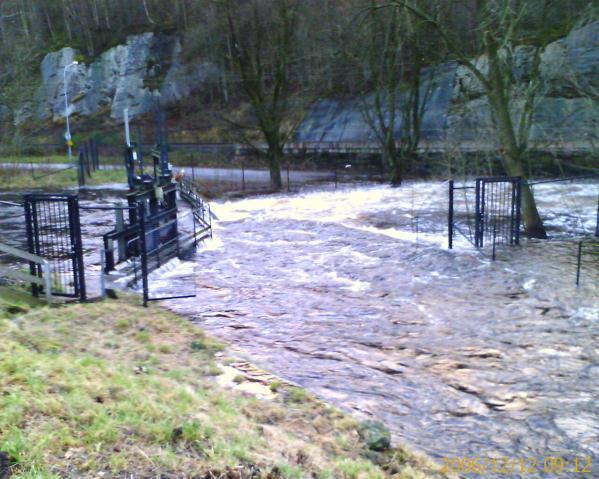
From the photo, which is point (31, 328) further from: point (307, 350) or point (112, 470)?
point (112, 470)

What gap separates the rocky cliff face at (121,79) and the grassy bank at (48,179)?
1225 inches

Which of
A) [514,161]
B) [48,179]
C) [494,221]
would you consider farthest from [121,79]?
[494,221]

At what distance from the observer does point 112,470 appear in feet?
14.4

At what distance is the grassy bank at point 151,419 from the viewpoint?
452 cm

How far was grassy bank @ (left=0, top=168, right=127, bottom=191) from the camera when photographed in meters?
36.5

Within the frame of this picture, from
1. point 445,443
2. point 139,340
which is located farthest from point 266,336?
point 445,443

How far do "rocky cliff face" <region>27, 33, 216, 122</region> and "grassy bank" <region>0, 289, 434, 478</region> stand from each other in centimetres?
6604

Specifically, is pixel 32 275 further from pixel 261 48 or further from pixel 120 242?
pixel 261 48

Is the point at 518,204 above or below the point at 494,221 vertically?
above

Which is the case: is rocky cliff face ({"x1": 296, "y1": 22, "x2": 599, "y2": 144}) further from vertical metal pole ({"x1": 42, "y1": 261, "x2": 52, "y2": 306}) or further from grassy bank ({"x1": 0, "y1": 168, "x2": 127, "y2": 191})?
grassy bank ({"x1": 0, "y1": 168, "x2": 127, "y2": 191})

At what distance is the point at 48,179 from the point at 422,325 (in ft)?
110

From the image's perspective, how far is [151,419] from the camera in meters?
5.27

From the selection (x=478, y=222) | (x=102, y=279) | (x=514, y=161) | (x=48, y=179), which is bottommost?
(x=102, y=279)

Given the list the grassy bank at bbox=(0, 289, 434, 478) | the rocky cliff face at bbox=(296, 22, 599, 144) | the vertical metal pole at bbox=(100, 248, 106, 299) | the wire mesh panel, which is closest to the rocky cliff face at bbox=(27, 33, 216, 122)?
the rocky cliff face at bbox=(296, 22, 599, 144)
